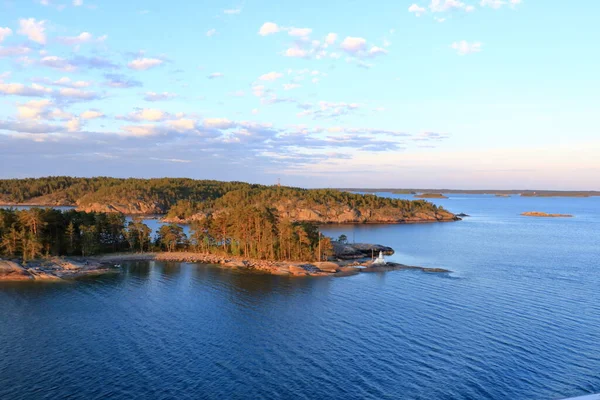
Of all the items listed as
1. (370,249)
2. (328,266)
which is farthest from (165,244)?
(370,249)

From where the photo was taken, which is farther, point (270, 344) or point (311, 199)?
point (311, 199)

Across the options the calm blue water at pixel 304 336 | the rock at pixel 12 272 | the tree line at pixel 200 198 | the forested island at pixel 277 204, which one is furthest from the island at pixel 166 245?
the tree line at pixel 200 198

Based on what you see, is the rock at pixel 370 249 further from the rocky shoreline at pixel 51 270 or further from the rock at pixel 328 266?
the rocky shoreline at pixel 51 270

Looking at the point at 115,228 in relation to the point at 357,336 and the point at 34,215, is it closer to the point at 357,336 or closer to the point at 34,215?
the point at 34,215

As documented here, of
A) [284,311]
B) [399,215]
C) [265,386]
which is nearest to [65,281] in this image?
[284,311]

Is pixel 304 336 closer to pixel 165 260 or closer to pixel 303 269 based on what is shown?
pixel 303 269

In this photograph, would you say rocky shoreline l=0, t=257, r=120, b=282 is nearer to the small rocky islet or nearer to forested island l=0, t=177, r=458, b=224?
the small rocky islet
